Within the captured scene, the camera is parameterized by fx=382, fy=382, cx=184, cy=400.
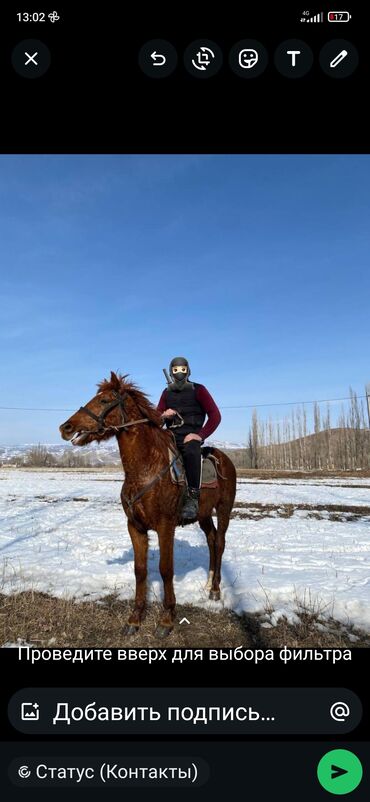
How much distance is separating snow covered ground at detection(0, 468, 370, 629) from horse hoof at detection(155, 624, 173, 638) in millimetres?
1049

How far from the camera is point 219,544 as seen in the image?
6164 millimetres

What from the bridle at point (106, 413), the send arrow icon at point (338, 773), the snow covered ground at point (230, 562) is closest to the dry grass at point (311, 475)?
the snow covered ground at point (230, 562)

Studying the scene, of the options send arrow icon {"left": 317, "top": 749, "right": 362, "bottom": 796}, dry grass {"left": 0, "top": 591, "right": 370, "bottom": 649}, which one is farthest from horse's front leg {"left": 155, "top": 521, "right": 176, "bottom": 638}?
send arrow icon {"left": 317, "top": 749, "right": 362, "bottom": 796}

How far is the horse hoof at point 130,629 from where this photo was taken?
14.4ft

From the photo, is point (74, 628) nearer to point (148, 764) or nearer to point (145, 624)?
point (145, 624)

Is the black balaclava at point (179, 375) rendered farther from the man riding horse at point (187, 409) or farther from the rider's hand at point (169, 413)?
the rider's hand at point (169, 413)

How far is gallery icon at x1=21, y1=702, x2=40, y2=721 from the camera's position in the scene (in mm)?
1430

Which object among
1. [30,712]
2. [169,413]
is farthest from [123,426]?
[30,712]
